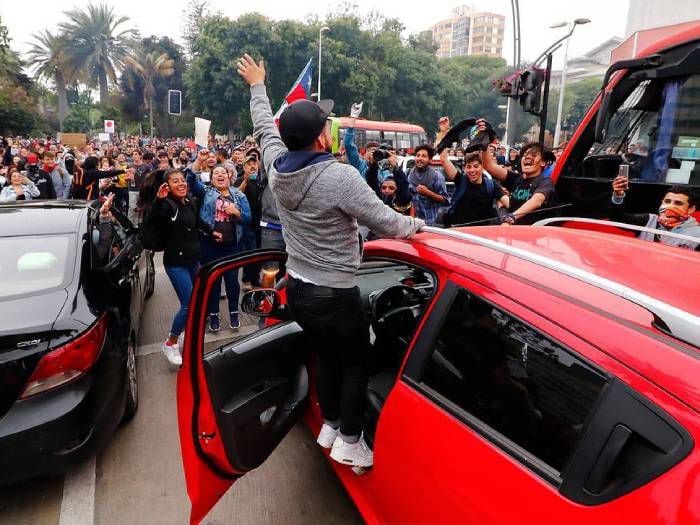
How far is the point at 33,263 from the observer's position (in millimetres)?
2984

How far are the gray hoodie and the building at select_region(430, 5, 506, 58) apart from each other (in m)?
156

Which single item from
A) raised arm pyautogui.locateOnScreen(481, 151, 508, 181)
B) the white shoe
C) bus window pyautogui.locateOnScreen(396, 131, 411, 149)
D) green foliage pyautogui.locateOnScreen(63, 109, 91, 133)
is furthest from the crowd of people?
green foliage pyautogui.locateOnScreen(63, 109, 91, 133)

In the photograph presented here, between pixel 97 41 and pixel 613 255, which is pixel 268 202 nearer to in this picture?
pixel 613 255

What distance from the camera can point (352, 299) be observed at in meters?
2.11

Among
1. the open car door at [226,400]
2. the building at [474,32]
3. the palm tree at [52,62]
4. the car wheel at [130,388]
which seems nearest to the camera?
the open car door at [226,400]

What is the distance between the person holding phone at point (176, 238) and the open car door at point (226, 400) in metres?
1.92

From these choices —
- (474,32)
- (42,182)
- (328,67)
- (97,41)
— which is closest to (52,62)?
(97,41)

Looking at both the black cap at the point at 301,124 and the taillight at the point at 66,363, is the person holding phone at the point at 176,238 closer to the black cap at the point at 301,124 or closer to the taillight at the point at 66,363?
the taillight at the point at 66,363

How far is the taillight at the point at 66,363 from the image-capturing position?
93.5 inches

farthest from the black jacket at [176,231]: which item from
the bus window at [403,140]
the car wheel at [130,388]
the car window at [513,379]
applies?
the bus window at [403,140]

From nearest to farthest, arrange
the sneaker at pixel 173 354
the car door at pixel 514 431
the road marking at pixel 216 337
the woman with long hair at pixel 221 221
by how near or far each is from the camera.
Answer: the car door at pixel 514 431
the sneaker at pixel 173 354
the road marking at pixel 216 337
the woman with long hair at pixel 221 221

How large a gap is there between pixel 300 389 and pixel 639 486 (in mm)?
1792

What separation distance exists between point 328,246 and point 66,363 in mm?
1518

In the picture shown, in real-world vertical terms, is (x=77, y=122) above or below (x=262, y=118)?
above
